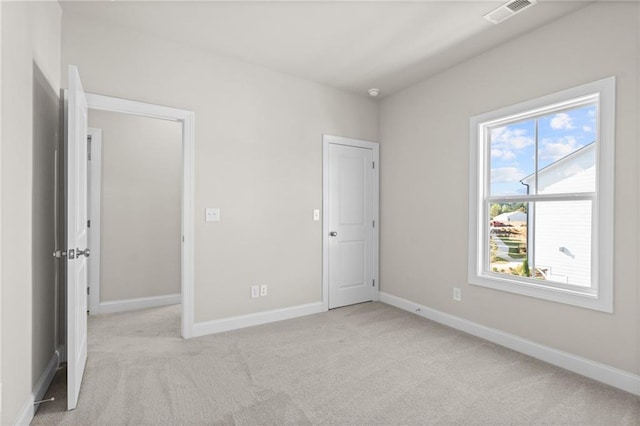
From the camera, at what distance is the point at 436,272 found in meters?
3.61

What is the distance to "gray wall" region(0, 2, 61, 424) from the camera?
1.58 metres

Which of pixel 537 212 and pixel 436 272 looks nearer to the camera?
pixel 537 212

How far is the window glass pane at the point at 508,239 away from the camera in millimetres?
2930

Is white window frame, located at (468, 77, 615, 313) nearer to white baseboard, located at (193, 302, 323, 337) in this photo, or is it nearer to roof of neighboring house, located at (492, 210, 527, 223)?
roof of neighboring house, located at (492, 210, 527, 223)

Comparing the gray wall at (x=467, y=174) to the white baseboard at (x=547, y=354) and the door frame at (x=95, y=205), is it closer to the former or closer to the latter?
the white baseboard at (x=547, y=354)

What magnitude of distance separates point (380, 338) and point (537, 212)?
1819 millimetres

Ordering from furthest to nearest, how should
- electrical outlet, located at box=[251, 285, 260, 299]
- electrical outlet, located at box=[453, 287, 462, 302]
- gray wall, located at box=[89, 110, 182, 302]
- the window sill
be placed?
gray wall, located at box=[89, 110, 182, 302]
electrical outlet, located at box=[251, 285, 260, 299]
electrical outlet, located at box=[453, 287, 462, 302]
the window sill

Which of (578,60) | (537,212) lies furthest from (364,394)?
(578,60)

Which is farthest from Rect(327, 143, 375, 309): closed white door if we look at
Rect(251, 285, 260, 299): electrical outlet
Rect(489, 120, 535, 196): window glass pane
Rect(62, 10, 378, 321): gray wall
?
Rect(489, 120, 535, 196): window glass pane

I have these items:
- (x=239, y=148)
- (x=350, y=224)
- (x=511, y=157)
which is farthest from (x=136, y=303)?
(x=511, y=157)

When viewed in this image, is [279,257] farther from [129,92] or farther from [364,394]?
[129,92]

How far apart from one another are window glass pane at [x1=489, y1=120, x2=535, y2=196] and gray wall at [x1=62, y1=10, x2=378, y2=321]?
1.80m

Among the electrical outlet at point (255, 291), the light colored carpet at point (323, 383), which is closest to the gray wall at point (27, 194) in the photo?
→ the light colored carpet at point (323, 383)

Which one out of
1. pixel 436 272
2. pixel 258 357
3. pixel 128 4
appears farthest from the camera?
pixel 436 272
